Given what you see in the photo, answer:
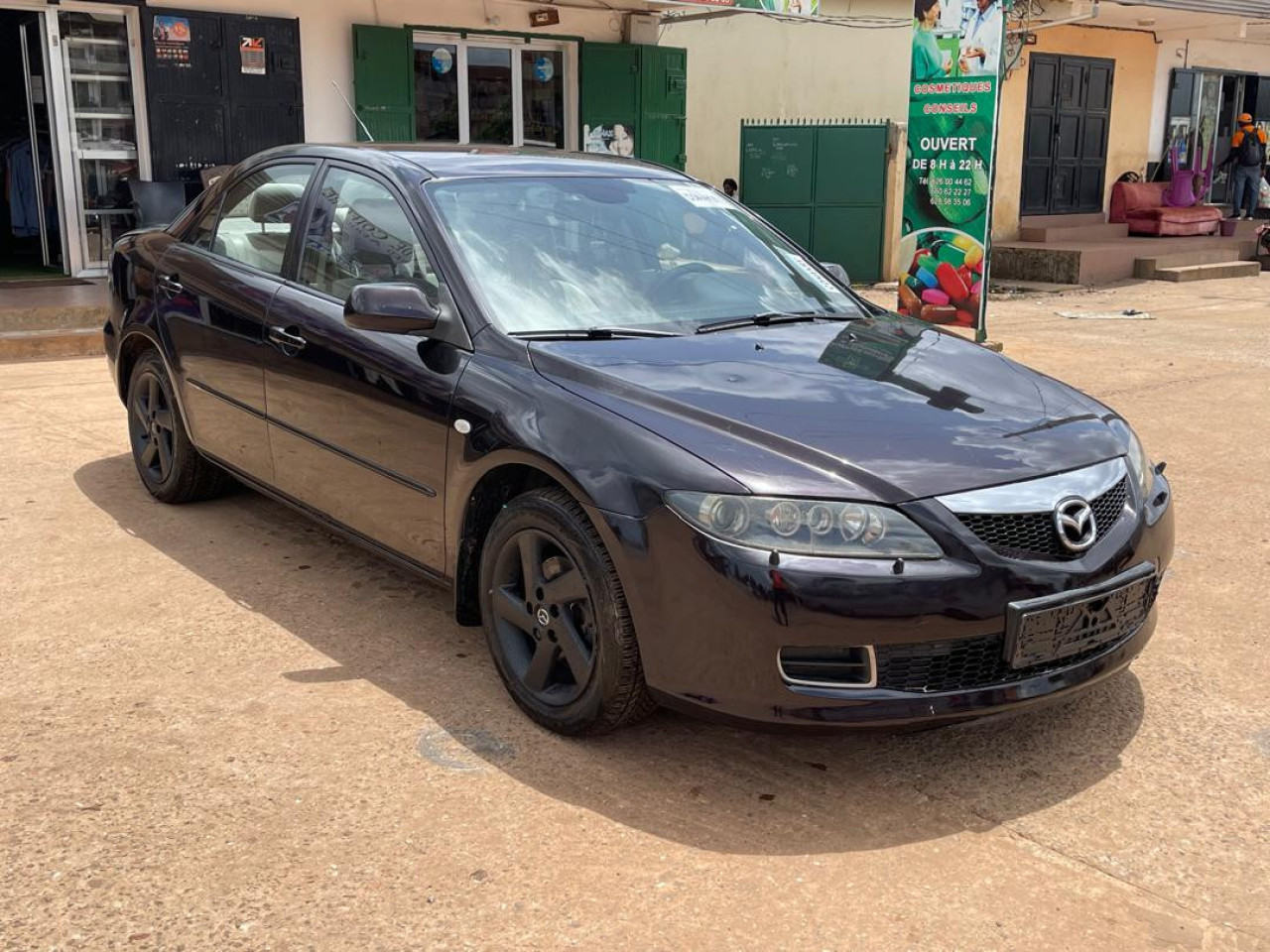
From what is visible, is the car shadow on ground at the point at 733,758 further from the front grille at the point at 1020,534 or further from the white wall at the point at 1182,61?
the white wall at the point at 1182,61

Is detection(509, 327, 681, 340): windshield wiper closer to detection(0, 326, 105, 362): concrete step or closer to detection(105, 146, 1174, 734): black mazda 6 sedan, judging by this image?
detection(105, 146, 1174, 734): black mazda 6 sedan

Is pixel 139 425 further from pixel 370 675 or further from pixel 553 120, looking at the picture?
pixel 553 120

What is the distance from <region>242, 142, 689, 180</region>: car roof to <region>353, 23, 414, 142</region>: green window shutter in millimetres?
8152

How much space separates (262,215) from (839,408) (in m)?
2.67

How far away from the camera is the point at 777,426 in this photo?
3.30 meters

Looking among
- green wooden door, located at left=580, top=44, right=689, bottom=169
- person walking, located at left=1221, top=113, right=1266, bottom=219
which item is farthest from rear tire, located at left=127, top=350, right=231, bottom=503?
person walking, located at left=1221, top=113, right=1266, bottom=219

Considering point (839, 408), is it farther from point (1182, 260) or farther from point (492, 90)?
point (1182, 260)

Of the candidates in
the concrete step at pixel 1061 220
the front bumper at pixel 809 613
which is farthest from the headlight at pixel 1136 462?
the concrete step at pixel 1061 220

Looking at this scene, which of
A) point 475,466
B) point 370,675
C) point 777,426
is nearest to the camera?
point 777,426

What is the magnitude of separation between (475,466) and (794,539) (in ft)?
3.48

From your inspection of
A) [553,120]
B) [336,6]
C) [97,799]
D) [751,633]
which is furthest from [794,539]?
[553,120]

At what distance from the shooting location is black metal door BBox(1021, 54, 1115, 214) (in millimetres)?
18484

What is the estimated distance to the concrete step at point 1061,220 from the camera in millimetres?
18359

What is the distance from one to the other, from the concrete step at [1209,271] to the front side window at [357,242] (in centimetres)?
1486
